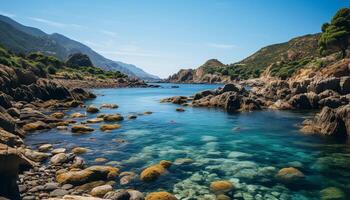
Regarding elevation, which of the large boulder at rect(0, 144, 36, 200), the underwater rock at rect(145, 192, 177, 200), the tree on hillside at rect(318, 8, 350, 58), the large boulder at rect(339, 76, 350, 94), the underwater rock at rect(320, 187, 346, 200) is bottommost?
the underwater rock at rect(145, 192, 177, 200)

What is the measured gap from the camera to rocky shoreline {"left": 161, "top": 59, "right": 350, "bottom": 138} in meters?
35.1

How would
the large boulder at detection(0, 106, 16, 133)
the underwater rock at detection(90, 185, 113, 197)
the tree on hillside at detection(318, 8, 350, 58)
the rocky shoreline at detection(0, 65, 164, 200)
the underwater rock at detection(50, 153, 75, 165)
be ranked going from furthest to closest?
the tree on hillside at detection(318, 8, 350, 58), the large boulder at detection(0, 106, 16, 133), the underwater rock at detection(50, 153, 75, 165), the underwater rock at detection(90, 185, 113, 197), the rocky shoreline at detection(0, 65, 164, 200)

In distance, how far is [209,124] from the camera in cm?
4459

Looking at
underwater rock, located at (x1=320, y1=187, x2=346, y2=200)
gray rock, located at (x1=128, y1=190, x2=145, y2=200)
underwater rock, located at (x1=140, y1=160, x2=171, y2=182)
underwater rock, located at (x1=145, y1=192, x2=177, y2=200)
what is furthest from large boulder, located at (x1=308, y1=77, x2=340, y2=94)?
gray rock, located at (x1=128, y1=190, x2=145, y2=200)

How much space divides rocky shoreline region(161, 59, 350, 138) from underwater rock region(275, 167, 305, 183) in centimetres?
1585

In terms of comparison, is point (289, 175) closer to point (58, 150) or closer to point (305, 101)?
point (58, 150)

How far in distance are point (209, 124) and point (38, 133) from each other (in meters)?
23.4

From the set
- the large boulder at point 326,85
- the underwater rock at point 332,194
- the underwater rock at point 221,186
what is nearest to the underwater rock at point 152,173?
the underwater rock at point 221,186

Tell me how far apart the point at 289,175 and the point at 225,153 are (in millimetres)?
7219

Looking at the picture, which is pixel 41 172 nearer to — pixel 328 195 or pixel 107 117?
pixel 328 195

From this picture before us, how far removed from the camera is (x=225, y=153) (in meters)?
27.3

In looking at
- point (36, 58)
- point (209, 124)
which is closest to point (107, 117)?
point (209, 124)

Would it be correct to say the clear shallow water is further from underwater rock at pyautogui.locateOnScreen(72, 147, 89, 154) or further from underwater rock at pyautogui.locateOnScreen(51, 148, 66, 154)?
underwater rock at pyautogui.locateOnScreen(51, 148, 66, 154)

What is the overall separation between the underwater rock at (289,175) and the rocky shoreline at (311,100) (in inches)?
624
